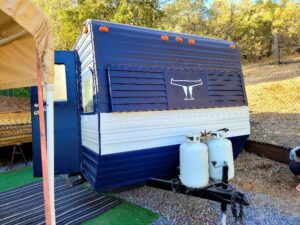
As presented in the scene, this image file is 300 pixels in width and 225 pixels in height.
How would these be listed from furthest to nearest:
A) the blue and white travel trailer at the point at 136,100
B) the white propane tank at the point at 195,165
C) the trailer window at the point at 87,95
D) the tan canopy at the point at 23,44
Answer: the trailer window at the point at 87,95, the blue and white travel trailer at the point at 136,100, the white propane tank at the point at 195,165, the tan canopy at the point at 23,44

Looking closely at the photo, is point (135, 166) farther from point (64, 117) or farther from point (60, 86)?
point (60, 86)

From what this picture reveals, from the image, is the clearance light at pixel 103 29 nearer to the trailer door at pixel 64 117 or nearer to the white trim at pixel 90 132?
the white trim at pixel 90 132

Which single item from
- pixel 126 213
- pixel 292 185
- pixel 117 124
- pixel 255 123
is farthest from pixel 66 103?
pixel 255 123

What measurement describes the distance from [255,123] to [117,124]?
4.81 m

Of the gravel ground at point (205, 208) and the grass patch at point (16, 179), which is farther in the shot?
the grass patch at point (16, 179)

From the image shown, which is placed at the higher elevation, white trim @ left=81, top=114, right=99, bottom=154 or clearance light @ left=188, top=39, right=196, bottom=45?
clearance light @ left=188, top=39, right=196, bottom=45

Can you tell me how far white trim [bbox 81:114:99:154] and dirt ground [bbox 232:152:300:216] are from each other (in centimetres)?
242

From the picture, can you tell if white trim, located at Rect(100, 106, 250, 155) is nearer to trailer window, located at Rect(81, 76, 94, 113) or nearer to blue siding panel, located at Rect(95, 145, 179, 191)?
blue siding panel, located at Rect(95, 145, 179, 191)

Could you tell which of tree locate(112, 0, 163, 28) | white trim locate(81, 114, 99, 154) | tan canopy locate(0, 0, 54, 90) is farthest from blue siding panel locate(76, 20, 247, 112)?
tree locate(112, 0, 163, 28)

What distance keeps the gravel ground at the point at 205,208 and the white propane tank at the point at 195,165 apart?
541mm

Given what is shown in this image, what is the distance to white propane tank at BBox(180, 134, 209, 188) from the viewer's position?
3.15 metres

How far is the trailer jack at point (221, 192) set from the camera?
9.30ft

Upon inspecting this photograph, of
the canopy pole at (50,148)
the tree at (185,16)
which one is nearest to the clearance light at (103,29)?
the canopy pole at (50,148)

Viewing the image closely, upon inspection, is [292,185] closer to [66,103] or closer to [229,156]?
[229,156]
